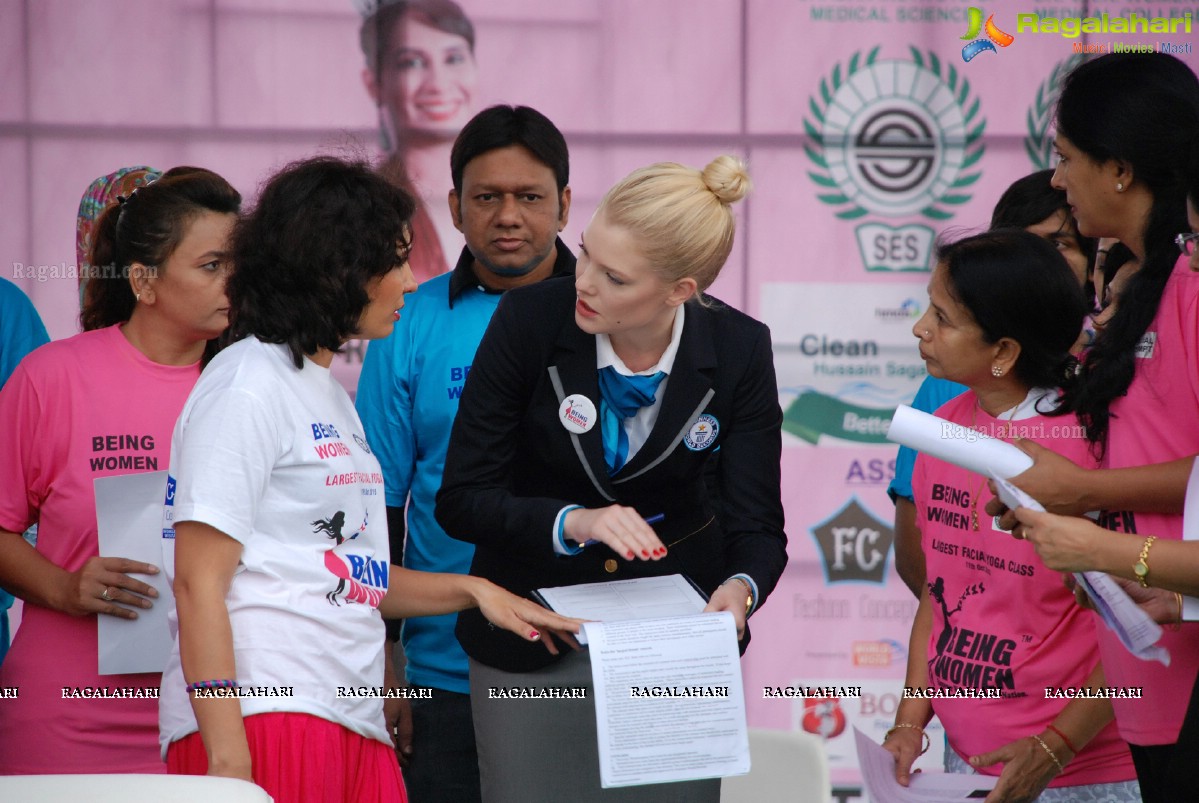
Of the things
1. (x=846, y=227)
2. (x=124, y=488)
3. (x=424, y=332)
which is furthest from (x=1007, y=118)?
(x=124, y=488)

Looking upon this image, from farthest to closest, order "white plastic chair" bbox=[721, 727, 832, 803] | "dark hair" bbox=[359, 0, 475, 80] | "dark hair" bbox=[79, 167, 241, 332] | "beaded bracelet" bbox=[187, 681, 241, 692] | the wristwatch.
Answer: "dark hair" bbox=[359, 0, 475, 80] < "white plastic chair" bbox=[721, 727, 832, 803] < "dark hair" bbox=[79, 167, 241, 332] < the wristwatch < "beaded bracelet" bbox=[187, 681, 241, 692]

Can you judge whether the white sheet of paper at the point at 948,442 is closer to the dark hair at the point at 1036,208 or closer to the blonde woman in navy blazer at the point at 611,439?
the blonde woman in navy blazer at the point at 611,439

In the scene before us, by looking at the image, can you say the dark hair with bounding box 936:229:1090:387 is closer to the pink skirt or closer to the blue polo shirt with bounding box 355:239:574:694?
the blue polo shirt with bounding box 355:239:574:694

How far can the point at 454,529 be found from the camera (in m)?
2.14

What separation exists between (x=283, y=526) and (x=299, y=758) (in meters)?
0.35

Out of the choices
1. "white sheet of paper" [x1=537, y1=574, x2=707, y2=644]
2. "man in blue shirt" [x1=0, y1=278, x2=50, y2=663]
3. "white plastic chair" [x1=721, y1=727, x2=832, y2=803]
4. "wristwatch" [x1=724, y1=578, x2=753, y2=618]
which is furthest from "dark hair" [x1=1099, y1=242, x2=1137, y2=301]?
"man in blue shirt" [x1=0, y1=278, x2=50, y2=663]

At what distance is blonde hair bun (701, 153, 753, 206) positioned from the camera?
211cm

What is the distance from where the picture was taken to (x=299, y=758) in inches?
72.4

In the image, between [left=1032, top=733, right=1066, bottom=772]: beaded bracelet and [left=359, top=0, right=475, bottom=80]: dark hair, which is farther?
[left=359, top=0, right=475, bottom=80]: dark hair

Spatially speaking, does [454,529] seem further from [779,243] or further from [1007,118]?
[1007,118]

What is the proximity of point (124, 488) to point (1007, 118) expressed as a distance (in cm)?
283

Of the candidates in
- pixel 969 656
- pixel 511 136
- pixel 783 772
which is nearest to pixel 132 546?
pixel 511 136

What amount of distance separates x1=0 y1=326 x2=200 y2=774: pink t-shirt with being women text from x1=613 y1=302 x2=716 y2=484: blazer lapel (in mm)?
1028

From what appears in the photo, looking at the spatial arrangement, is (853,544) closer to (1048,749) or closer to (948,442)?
(1048,749)
